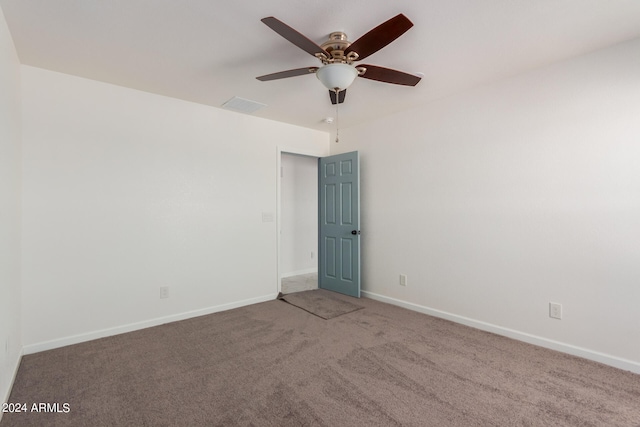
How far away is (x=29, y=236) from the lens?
8.49 ft

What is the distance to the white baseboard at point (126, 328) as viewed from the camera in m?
2.63

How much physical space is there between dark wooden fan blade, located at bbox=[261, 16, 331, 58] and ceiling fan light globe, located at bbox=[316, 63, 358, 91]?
4.0 inches

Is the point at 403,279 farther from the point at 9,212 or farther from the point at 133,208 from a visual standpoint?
the point at 9,212

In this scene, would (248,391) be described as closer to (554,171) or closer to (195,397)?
(195,397)

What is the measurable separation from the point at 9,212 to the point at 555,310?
167 inches

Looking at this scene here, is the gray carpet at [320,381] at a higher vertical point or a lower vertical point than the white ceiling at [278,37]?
lower

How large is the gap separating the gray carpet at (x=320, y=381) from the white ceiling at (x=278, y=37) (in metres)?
2.39

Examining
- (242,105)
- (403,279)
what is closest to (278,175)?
(242,105)

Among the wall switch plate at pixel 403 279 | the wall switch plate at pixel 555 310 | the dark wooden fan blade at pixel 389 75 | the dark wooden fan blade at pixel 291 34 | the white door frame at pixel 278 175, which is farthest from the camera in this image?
the white door frame at pixel 278 175

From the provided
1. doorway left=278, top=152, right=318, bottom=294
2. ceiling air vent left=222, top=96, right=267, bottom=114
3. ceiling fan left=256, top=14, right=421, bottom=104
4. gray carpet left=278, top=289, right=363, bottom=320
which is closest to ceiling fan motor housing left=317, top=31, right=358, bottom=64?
ceiling fan left=256, top=14, right=421, bottom=104

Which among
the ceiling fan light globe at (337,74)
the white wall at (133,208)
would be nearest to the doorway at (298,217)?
the white wall at (133,208)

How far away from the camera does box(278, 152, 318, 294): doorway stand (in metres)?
5.66

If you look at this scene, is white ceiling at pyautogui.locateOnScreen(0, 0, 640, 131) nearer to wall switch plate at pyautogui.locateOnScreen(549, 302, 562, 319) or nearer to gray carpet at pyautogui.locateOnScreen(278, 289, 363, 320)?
wall switch plate at pyautogui.locateOnScreen(549, 302, 562, 319)

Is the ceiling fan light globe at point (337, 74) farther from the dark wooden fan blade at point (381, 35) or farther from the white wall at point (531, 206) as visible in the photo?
the white wall at point (531, 206)
